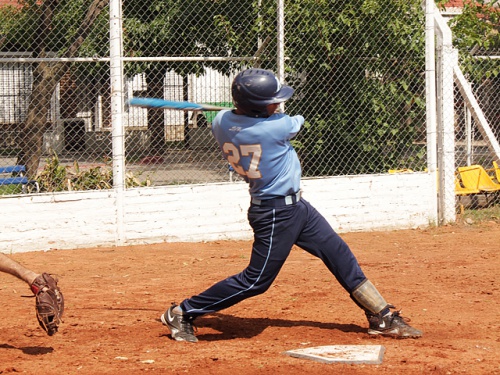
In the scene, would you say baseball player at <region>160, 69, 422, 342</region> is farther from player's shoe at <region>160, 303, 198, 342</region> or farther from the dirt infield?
the dirt infield

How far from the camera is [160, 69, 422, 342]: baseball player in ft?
17.8

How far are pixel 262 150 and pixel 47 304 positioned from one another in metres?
1.70

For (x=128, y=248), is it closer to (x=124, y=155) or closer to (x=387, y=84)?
(x=124, y=155)

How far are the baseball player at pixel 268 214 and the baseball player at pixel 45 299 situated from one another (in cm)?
88

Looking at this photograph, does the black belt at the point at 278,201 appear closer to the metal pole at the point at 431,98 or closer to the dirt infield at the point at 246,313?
the dirt infield at the point at 246,313

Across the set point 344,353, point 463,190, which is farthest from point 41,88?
point 344,353

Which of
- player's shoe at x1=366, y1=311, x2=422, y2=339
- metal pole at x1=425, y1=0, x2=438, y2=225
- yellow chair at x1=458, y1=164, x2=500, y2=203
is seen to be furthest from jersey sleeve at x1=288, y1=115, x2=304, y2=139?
yellow chair at x1=458, y1=164, x2=500, y2=203

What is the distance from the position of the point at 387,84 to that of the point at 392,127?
2.00 feet

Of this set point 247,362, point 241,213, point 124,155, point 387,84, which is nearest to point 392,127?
point 387,84

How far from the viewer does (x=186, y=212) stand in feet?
33.3

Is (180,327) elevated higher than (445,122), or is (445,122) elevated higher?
(445,122)

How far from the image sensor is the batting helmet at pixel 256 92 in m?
5.36

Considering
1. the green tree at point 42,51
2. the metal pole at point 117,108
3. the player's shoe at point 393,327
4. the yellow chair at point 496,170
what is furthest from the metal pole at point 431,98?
the player's shoe at point 393,327

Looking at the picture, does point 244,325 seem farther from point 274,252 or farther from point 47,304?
point 47,304
